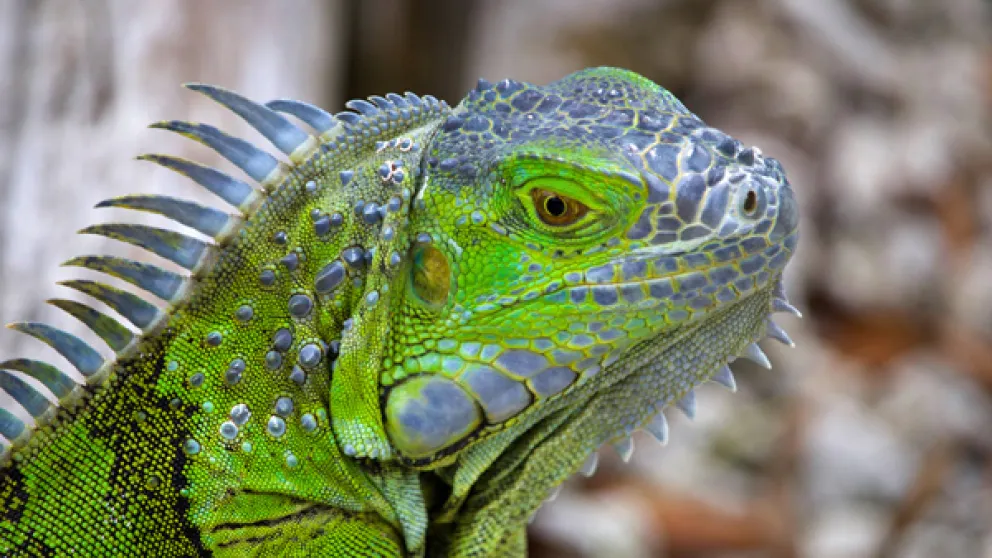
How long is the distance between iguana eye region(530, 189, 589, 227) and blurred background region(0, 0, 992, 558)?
3097 mm

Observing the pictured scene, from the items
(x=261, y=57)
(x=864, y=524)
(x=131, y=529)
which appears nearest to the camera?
(x=131, y=529)

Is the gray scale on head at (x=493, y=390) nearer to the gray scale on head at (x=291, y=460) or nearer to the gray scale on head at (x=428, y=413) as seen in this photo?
the gray scale on head at (x=428, y=413)

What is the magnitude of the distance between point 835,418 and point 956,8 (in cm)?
581

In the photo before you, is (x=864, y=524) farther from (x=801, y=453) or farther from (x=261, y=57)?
(x=261, y=57)

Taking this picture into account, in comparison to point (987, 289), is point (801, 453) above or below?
below

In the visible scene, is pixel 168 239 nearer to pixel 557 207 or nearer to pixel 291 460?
pixel 291 460

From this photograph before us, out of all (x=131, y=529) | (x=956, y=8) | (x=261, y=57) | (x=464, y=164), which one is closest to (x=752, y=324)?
(x=464, y=164)

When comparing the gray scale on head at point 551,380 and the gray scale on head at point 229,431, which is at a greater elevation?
the gray scale on head at point 551,380

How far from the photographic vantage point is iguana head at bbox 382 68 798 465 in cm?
225

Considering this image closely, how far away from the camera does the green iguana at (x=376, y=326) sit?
2.25m

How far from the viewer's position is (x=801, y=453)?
800 centimetres

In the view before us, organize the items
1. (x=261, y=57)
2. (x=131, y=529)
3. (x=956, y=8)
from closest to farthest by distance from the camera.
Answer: (x=131, y=529) → (x=261, y=57) → (x=956, y=8)

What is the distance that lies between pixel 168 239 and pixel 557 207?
0.98 metres

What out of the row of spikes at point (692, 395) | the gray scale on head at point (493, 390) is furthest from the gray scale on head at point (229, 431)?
the row of spikes at point (692, 395)
